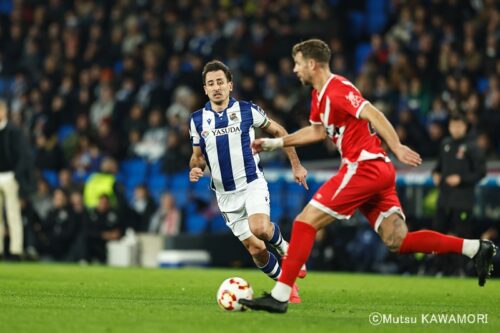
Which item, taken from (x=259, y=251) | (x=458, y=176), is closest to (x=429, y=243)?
(x=259, y=251)

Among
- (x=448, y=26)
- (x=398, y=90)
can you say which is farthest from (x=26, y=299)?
(x=448, y=26)

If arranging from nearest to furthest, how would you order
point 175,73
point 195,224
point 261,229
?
1. point 261,229
2. point 195,224
3. point 175,73

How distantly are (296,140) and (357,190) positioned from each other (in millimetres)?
588

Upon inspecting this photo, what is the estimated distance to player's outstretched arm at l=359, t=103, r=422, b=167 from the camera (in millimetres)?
8148

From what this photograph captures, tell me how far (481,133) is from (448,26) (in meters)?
3.34

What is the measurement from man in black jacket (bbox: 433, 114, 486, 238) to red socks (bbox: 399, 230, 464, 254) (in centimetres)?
625

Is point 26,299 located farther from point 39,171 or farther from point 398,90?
point 39,171

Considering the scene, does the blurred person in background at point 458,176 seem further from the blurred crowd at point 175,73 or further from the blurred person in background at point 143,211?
the blurred person in background at point 143,211

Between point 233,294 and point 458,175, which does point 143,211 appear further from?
point 233,294

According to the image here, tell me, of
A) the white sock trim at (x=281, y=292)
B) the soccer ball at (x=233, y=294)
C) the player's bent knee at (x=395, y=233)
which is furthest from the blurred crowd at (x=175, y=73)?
the white sock trim at (x=281, y=292)

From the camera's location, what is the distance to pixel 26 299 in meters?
9.87

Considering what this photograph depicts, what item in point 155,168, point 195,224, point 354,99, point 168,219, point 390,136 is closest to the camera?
point 390,136

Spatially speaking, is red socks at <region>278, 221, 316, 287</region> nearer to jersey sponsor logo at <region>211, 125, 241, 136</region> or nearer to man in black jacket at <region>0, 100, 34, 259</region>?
jersey sponsor logo at <region>211, 125, 241, 136</region>

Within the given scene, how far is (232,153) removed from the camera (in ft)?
34.7
